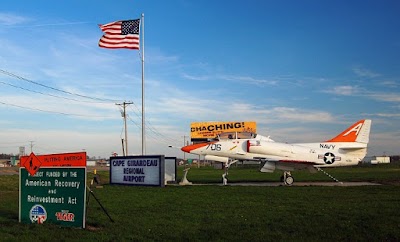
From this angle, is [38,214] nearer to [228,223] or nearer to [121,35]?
[228,223]

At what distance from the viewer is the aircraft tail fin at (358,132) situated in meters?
28.1

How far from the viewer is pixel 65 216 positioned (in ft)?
34.8

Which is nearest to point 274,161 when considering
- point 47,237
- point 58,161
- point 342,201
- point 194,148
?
point 194,148

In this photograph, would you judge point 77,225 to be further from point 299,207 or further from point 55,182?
point 299,207

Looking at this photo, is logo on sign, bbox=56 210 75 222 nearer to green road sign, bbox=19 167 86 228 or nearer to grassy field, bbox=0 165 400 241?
green road sign, bbox=19 167 86 228

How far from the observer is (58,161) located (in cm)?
1114

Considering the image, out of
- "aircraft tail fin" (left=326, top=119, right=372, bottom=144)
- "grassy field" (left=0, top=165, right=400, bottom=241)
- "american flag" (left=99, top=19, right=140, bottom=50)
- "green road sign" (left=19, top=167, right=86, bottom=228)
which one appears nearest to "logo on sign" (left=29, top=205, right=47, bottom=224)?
"green road sign" (left=19, top=167, right=86, bottom=228)

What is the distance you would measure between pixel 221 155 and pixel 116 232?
1829cm

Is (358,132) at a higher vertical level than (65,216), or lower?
higher

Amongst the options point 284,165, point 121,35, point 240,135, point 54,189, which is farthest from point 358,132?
point 54,189

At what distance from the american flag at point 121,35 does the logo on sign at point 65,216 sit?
59.8ft

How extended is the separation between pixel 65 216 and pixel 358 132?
2282cm

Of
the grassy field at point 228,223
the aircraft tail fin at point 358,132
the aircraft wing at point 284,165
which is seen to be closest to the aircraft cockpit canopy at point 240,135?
the aircraft wing at point 284,165

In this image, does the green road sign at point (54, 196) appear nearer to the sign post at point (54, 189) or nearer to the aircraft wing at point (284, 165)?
the sign post at point (54, 189)
